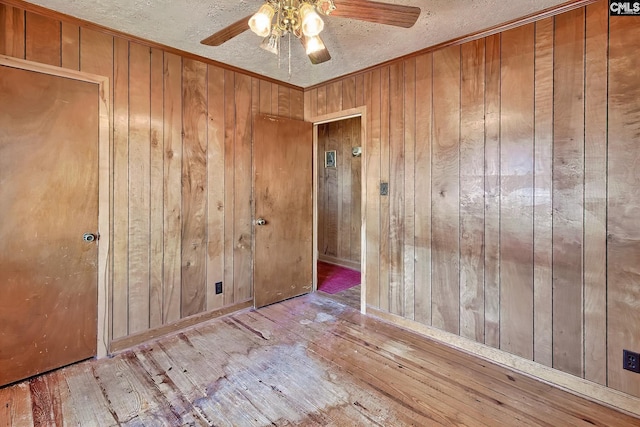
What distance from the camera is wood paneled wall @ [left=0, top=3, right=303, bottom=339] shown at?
7.27 feet

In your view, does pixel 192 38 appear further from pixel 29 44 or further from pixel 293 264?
pixel 293 264

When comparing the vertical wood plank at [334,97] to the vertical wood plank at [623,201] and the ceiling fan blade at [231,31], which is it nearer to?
the ceiling fan blade at [231,31]

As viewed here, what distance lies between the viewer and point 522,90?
6.95ft

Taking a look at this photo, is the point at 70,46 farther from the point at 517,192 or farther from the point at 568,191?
the point at 568,191

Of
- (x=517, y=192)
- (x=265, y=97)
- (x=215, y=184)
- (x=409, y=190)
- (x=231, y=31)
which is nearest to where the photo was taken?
(x=231, y=31)

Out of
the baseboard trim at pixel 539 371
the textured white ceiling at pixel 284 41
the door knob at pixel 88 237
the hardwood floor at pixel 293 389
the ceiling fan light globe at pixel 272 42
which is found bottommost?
the hardwood floor at pixel 293 389

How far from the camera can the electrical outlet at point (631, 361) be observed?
1.77 meters

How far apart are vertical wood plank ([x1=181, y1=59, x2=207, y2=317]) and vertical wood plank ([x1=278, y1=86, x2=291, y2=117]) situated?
34.5 inches

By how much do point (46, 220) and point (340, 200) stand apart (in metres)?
3.78

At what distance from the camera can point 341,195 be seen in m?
5.11

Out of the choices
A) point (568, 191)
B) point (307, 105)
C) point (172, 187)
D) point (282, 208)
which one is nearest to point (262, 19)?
point (172, 187)

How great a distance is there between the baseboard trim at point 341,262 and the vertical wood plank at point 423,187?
218 centimetres

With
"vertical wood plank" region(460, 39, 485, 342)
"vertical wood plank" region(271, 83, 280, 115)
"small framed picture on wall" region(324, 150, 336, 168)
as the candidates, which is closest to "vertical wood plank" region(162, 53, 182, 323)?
"vertical wood plank" region(271, 83, 280, 115)

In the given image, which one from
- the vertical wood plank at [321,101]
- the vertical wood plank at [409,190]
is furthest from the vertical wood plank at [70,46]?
the vertical wood plank at [409,190]
